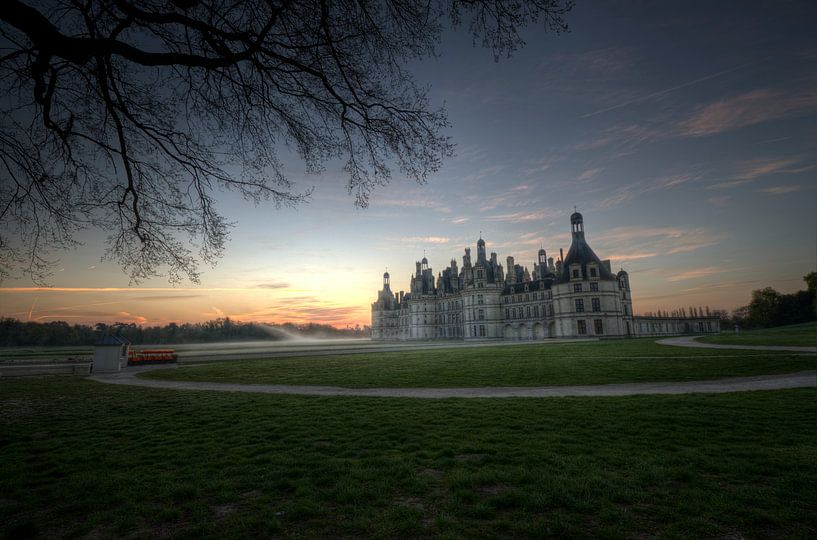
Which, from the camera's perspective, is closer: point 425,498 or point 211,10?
point 425,498

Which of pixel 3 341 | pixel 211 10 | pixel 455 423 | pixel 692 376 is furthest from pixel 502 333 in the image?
pixel 3 341

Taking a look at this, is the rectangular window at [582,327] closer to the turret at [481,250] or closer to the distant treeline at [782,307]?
the turret at [481,250]

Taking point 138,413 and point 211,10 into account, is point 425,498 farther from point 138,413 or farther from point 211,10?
point 138,413

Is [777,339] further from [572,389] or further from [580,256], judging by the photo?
[572,389]

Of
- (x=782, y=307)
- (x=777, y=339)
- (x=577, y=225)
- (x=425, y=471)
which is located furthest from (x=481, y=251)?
(x=425, y=471)

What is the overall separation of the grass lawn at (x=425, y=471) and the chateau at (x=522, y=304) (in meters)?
53.6

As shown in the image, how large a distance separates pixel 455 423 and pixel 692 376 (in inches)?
465

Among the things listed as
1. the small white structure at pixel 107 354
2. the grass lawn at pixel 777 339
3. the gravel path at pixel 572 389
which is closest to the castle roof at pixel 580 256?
the grass lawn at pixel 777 339

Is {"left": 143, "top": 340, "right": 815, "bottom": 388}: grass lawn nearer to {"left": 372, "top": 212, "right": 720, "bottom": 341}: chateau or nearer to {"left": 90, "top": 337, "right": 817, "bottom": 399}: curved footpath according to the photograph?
{"left": 90, "top": 337, "right": 817, "bottom": 399}: curved footpath

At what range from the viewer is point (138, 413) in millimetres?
10227

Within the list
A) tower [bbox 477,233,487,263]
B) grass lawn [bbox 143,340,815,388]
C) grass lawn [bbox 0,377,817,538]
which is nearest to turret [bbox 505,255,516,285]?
tower [bbox 477,233,487,263]

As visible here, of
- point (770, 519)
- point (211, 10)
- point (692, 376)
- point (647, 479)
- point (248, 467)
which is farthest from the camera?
point (692, 376)

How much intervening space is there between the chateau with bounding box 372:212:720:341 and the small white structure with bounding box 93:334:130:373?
58903mm

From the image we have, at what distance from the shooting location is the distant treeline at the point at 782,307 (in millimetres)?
72250
